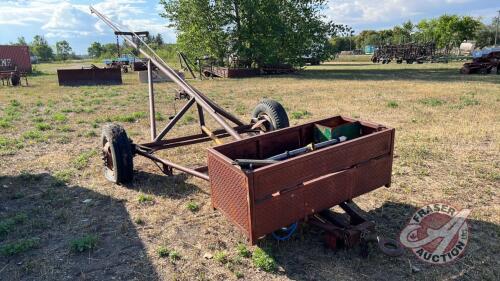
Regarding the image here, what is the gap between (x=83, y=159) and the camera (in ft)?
18.7

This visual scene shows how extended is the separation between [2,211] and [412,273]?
4.23 meters

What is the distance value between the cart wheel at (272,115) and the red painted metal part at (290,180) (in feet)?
4.61

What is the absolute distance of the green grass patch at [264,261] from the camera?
2865mm

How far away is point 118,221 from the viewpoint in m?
3.73

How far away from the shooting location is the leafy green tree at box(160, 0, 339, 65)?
2231 cm

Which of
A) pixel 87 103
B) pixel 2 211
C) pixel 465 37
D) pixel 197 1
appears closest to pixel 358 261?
pixel 2 211

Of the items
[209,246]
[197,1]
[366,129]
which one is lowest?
[209,246]

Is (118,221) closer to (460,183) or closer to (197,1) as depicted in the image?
(460,183)

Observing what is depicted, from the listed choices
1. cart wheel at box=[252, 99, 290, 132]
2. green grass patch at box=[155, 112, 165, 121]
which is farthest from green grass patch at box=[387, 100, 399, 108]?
green grass patch at box=[155, 112, 165, 121]

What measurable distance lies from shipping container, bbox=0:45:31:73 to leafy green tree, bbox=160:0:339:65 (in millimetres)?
17478

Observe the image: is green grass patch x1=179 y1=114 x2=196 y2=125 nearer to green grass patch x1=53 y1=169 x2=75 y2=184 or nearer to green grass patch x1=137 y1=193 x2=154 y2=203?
green grass patch x1=53 y1=169 x2=75 y2=184

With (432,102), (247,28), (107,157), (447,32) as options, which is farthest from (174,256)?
(447,32)

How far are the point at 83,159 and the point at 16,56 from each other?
34.4 meters

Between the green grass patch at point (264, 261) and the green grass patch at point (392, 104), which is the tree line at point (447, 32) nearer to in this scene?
the green grass patch at point (392, 104)
